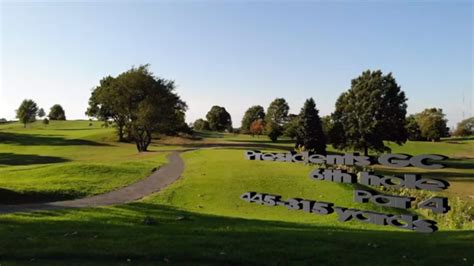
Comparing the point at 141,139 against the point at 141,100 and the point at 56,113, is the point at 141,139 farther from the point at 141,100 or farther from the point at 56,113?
the point at 56,113

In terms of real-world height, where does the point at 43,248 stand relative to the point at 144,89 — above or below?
below

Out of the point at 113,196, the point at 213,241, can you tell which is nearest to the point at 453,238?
the point at 213,241

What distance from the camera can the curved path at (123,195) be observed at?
19442mm

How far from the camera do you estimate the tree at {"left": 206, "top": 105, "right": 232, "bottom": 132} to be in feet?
463

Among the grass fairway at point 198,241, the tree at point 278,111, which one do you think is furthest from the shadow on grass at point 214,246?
the tree at point 278,111

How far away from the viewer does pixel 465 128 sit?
14125 cm

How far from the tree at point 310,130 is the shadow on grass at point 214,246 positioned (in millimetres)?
38601

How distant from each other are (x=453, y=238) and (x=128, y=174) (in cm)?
2526

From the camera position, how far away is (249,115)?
432 feet

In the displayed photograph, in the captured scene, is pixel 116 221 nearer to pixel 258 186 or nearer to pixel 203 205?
pixel 203 205

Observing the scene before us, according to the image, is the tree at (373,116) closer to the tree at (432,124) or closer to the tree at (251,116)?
the tree at (432,124)

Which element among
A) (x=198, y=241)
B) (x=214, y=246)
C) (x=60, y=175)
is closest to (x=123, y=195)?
(x=60, y=175)

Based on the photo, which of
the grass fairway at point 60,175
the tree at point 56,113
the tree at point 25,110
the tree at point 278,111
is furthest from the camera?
the tree at point 56,113

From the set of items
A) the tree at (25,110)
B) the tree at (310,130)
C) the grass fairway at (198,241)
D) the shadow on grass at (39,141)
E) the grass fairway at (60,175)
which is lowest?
the grass fairway at (60,175)
